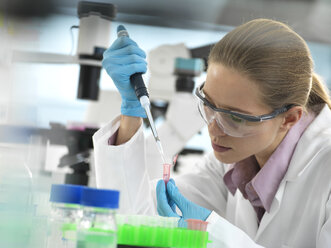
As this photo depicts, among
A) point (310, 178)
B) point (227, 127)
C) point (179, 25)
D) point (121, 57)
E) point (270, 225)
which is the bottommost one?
point (270, 225)

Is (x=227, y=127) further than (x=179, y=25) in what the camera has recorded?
No

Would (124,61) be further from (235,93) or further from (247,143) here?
(247,143)

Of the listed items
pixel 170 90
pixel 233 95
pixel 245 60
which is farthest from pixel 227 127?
pixel 170 90

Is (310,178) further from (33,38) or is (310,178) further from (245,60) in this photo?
(33,38)

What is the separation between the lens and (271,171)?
→ 159cm

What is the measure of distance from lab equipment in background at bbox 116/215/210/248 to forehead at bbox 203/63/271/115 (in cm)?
53

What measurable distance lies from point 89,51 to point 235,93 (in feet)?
2.09

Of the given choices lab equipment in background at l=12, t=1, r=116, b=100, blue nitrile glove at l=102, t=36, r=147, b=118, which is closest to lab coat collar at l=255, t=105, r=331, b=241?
blue nitrile glove at l=102, t=36, r=147, b=118

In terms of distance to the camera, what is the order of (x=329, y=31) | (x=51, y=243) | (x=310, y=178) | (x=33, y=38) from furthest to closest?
(x=329, y=31), (x=310, y=178), (x=33, y=38), (x=51, y=243)

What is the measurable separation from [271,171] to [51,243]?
87cm

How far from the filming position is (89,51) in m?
1.74

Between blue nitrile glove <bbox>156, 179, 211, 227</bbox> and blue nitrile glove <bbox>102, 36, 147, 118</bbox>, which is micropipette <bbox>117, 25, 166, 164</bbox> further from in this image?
blue nitrile glove <bbox>156, 179, 211, 227</bbox>

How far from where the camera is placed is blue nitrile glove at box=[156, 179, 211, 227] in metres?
1.22

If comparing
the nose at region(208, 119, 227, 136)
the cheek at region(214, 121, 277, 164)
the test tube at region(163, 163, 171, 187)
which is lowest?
the test tube at region(163, 163, 171, 187)
